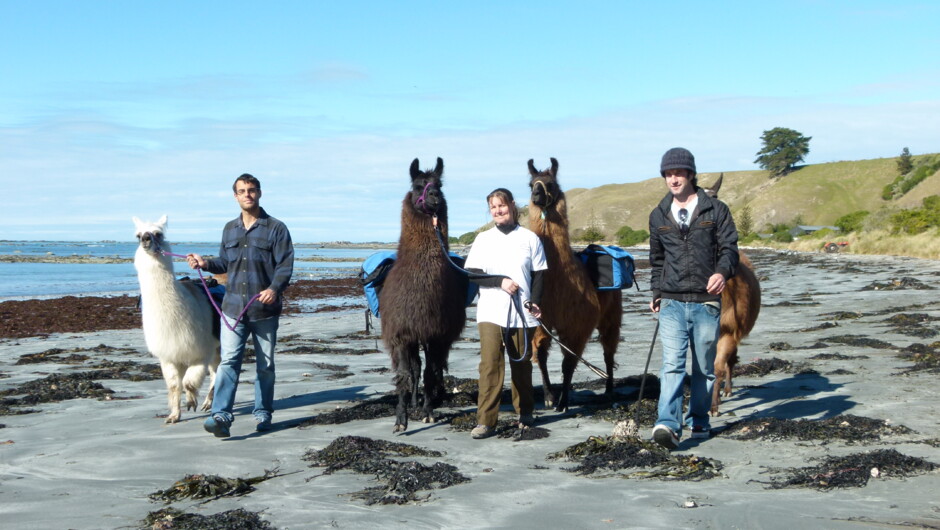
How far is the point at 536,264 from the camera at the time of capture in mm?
6102

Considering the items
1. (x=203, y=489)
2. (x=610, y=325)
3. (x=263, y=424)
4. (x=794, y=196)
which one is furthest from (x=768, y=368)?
(x=794, y=196)

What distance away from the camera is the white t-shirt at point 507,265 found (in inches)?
237

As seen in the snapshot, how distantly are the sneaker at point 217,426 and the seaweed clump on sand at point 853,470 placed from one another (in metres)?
3.86

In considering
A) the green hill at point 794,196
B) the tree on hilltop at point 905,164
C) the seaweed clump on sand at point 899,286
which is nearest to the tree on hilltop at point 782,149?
the green hill at point 794,196

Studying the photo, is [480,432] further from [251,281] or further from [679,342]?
[251,281]

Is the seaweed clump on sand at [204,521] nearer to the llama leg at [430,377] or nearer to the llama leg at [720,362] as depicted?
the llama leg at [430,377]

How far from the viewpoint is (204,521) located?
4043 millimetres

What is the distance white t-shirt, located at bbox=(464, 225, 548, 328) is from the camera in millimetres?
6012

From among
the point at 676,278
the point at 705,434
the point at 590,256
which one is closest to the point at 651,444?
the point at 705,434

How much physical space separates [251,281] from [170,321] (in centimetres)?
93

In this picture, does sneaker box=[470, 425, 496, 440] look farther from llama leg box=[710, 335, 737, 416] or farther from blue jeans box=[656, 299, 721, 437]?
llama leg box=[710, 335, 737, 416]

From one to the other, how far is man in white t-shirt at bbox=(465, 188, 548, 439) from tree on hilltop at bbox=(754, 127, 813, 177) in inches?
5679

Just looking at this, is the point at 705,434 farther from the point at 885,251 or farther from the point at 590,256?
the point at 885,251

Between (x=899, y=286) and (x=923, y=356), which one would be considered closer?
(x=923, y=356)
